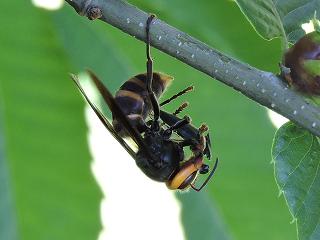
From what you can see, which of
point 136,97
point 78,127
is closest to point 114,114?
point 136,97

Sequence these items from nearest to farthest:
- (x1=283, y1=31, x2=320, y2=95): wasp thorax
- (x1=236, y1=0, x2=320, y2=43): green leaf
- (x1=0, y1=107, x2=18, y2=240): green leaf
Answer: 1. (x1=283, y1=31, x2=320, y2=95): wasp thorax
2. (x1=236, y1=0, x2=320, y2=43): green leaf
3. (x1=0, y1=107, x2=18, y2=240): green leaf

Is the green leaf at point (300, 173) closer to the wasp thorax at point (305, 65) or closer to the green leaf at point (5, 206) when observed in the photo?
the wasp thorax at point (305, 65)

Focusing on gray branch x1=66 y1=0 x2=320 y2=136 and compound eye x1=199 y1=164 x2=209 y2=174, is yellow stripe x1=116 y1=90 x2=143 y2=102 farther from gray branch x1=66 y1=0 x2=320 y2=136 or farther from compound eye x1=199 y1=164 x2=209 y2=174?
gray branch x1=66 y1=0 x2=320 y2=136

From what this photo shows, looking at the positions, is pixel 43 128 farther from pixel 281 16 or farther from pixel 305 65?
pixel 305 65

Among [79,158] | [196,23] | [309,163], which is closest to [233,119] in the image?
[196,23]

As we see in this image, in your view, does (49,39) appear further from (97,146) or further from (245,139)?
(245,139)

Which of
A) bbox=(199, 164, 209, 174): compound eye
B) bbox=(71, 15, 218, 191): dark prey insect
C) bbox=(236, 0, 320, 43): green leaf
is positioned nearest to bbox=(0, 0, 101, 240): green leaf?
bbox=(71, 15, 218, 191): dark prey insect

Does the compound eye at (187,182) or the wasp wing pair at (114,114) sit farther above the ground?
the wasp wing pair at (114,114)

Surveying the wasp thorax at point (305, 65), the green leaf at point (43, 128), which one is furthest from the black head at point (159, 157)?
the wasp thorax at point (305, 65)
